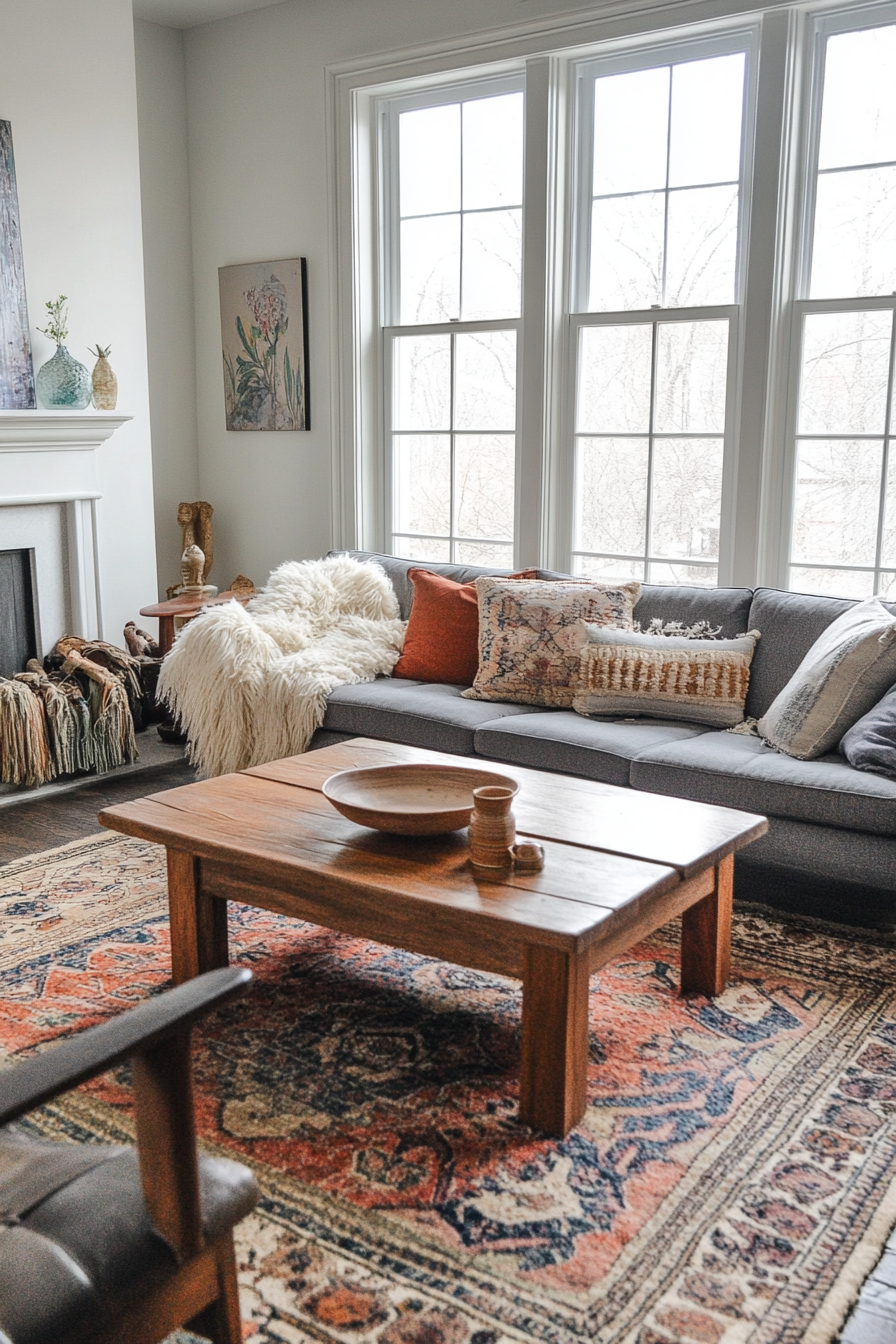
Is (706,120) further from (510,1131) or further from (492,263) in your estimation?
(510,1131)

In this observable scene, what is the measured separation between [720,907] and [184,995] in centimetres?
149

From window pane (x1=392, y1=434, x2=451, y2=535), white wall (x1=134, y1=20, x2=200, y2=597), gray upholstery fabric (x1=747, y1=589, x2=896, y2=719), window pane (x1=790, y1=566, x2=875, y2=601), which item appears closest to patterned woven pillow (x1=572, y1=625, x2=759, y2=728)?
gray upholstery fabric (x1=747, y1=589, x2=896, y2=719)

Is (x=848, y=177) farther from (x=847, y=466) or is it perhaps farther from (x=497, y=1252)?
(x=497, y=1252)

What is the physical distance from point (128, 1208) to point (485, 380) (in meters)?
3.94

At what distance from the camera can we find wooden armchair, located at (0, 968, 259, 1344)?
115 centimetres

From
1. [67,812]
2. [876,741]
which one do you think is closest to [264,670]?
[67,812]

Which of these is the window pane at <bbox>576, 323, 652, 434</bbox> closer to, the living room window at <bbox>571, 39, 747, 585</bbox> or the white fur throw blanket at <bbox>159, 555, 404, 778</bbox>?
the living room window at <bbox>571, 39, 747, 585</bbox>

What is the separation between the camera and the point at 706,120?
4.09m

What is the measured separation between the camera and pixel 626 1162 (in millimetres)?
1937

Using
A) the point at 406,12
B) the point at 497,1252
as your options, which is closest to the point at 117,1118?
the point at 497,1252

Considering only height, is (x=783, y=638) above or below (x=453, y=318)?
below

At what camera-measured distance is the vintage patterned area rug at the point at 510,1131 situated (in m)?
1.62

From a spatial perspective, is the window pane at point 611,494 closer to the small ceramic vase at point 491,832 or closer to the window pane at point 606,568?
the window pane at point 606,568

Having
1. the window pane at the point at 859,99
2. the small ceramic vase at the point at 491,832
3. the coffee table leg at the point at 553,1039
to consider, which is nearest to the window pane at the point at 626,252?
the window pane at the point at 859,99
